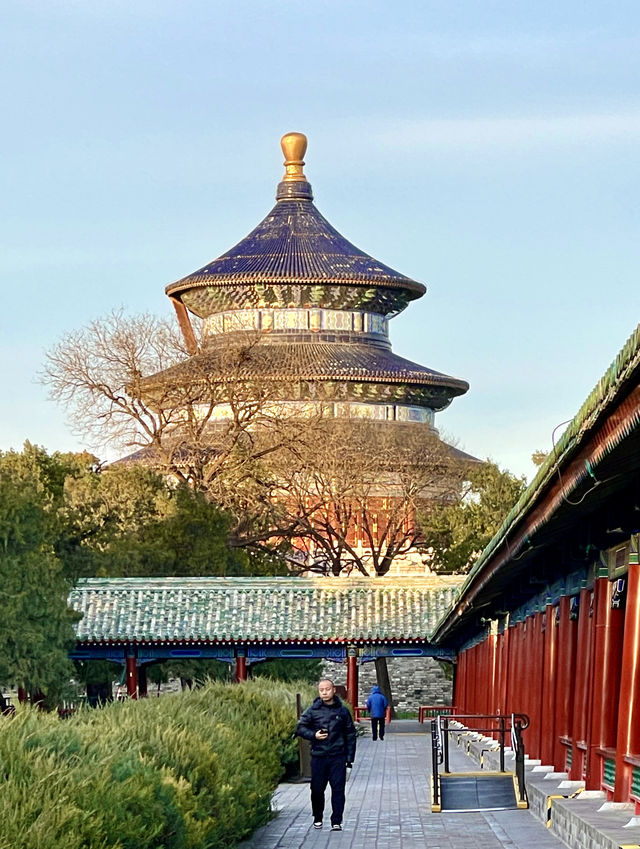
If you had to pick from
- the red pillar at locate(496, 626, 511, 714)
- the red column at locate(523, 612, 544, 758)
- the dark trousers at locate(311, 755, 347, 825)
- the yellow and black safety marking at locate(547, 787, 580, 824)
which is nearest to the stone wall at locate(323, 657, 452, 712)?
the red pillar at locate(496, 626, 511, 714)

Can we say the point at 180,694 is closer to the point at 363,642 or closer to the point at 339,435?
the point at 363,642

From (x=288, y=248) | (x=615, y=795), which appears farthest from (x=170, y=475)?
(x=615, y=795)

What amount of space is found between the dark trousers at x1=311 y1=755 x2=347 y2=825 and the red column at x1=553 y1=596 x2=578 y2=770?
2622 mm

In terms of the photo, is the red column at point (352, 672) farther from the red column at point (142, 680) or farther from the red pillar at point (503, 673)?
the red pillar at point (503, 673)

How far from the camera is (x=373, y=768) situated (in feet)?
103

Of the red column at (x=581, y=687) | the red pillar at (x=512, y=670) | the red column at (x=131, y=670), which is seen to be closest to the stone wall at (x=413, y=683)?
the red column at (x=131, y=670)

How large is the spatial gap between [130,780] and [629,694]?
16.7 feet

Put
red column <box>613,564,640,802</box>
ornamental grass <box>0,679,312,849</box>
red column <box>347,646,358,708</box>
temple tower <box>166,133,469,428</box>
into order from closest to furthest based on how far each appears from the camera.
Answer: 1. ornamental grass <box>0,679,312,849</box>
2. red column <box>613,564,640,802</box>
3. red column <box>347,646,358,708</box>
4. temple tower <box>166,133,469,428</box>

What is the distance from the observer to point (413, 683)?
71.6m

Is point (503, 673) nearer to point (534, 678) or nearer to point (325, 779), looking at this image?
point (534, 678)

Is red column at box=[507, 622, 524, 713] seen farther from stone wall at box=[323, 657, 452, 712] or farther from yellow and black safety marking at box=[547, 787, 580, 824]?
stone wall at box=[323, 657, 452, 712]

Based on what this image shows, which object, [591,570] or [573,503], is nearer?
[573,503]

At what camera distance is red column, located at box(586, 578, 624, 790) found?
653 inches

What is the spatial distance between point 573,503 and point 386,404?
68.0 metres
